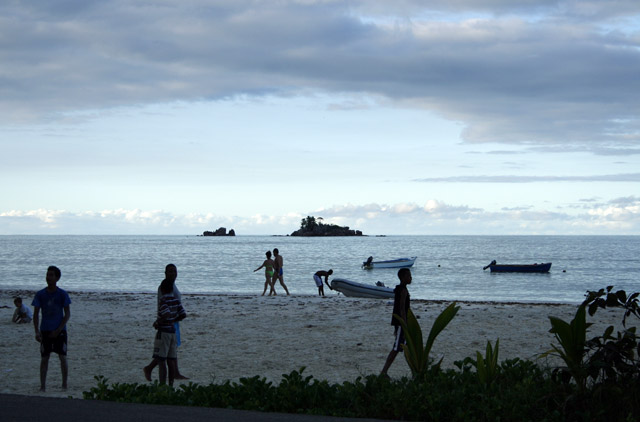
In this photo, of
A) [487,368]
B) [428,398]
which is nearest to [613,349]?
[487,368]

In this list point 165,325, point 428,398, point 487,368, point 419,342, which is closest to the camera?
point 428,398

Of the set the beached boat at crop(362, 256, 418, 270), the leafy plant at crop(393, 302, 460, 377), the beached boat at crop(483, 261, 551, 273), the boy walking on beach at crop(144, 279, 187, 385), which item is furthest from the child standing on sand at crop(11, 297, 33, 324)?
the beached boat at crop(362, 256, 418, 270)

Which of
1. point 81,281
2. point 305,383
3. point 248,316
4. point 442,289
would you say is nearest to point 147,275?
point 81,281

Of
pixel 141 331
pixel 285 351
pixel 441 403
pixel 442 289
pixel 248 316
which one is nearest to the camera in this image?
pixel 441 403

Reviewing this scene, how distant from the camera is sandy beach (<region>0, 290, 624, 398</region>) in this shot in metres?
10.0

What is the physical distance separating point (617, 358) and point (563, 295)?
34.7 m

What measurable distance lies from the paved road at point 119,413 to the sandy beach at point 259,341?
8.14 feet

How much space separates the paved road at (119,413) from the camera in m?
5.57

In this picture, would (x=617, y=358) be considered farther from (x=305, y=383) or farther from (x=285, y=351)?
(x=285, y=351)

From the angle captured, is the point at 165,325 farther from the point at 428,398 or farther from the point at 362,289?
the point at 362,289

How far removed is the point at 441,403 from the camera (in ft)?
19.2

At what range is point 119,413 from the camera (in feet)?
18.8

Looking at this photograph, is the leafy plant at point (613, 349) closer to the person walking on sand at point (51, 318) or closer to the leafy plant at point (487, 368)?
the leafy plant at point (487, 368)

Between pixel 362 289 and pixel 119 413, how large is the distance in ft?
71.6
